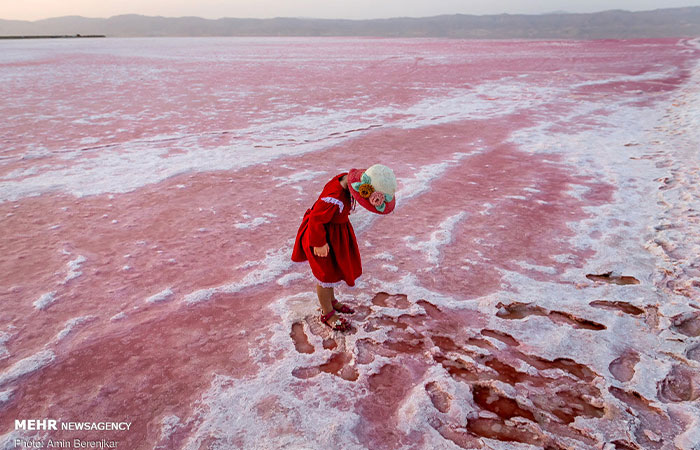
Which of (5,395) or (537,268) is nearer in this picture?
(5,395)

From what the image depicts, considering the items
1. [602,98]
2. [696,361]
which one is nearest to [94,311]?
[696,361]

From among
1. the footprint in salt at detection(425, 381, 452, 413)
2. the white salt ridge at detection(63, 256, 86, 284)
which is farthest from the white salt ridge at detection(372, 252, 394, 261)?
the white salt ridge at detection(63, 256, 86, 284)

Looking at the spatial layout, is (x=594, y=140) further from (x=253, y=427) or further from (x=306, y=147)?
(x=253, y=427)

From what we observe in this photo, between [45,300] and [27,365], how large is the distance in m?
0.73

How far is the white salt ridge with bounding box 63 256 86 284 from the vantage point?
3.44 metres

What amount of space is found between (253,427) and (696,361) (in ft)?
7.85

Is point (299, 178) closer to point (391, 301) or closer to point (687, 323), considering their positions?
point (391, 301)

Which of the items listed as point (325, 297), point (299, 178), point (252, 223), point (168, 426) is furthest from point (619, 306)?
point (299, 178)

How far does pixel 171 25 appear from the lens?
132625 millimetres

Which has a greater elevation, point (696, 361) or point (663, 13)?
point (663, 13)

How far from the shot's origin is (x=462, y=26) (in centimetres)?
11019

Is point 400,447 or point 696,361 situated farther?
point 696,361

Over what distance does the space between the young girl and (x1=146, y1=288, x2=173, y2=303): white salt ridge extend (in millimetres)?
1055

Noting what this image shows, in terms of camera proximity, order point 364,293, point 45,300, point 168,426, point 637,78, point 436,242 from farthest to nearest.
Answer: point 637,78, point 436,242, point 364,293, point 45,300, point 168,426
